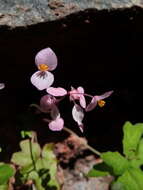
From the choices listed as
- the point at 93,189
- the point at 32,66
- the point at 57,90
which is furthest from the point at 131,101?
the point at 57,90

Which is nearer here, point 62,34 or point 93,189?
point 62,34

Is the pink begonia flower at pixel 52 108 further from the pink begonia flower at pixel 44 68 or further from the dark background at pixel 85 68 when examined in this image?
the dark background at pixel 85 68

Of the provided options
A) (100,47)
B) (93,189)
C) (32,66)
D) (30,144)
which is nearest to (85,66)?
(100,47)

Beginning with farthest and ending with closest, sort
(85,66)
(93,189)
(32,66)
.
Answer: (93,189) → (85,66) → (32,66)

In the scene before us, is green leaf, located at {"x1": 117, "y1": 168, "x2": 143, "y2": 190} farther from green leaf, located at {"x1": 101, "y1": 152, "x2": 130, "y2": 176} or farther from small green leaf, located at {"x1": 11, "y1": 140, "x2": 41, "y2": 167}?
small green leaf, located at {"x1": 11, "y1": 140, "x2": 41, "y2": 167}

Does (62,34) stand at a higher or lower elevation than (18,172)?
higher

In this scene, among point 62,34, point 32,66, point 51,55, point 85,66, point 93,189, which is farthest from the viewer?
point 93,189

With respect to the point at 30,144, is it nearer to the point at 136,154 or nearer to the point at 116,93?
the point at 136,154

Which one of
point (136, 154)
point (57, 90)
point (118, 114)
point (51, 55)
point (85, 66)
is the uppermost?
point (51, 55)
